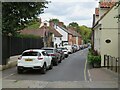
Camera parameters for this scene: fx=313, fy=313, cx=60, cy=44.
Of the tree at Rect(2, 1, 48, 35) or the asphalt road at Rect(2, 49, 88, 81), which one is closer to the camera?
the asphalt road at Rect(2, 49, 88, 81)

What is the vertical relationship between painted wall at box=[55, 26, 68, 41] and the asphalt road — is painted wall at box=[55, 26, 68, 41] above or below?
above

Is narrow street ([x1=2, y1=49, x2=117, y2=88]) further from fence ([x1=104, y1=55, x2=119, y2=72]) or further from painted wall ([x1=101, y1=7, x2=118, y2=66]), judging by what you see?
painted wall ([x1=101, y1=7, x2=118, y2=66])

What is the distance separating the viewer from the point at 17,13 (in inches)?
935

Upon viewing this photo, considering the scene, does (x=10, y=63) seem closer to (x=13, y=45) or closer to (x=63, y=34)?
(x=13, y=45)

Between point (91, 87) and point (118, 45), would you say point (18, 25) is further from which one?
point (91, 87)

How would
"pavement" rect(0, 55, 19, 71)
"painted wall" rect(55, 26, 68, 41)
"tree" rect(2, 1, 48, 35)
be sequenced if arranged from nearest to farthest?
→ "pavement" rect(0, 55, 19, 71) < "tree" rect(2, 1, 48, 35) < "painted wall" rect(55, 26, 68, 41)

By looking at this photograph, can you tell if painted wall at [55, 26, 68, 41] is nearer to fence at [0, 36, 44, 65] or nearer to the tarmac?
fence at [0, 36, 44, 65]

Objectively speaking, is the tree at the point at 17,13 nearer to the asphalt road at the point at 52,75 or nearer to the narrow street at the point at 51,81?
the asphalt road at the point at 52,75

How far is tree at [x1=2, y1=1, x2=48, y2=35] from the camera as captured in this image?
74.9ft

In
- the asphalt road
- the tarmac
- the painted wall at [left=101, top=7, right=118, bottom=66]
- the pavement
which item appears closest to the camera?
the tarmac

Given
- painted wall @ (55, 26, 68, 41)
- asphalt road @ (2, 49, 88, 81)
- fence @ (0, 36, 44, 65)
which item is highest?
painted wall @ (55, 26, 68, 41)

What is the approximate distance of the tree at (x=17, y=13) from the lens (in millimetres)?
22828

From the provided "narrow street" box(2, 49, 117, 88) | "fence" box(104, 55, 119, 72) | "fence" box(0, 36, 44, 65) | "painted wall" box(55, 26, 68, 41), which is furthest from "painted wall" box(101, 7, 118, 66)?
"painted wall" box(55, 26, 68, 41)

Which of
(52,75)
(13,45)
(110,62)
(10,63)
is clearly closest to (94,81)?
(52,75)
